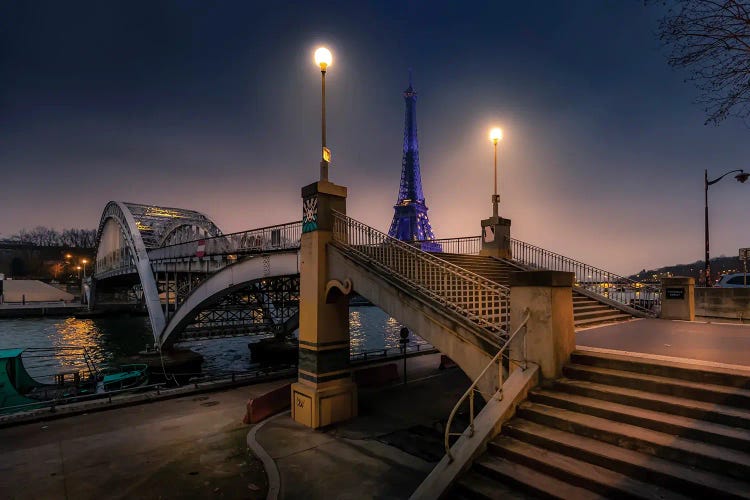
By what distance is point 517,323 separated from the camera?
714cm

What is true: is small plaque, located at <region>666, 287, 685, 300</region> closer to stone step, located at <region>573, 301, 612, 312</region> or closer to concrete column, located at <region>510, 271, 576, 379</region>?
stone step, located at <region>573, 301, 612, 312</region>

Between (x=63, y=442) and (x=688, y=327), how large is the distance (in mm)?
18043

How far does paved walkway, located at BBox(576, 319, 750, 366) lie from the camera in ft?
23.5

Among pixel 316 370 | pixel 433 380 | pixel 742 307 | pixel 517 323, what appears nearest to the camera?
pixel 517 323

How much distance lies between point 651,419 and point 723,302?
13.2 m

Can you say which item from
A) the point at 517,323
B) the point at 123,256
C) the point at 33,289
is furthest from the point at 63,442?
the point at 33,289

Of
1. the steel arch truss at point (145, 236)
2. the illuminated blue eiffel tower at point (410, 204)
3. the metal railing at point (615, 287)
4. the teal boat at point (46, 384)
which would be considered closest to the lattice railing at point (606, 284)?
the metal railing at point (615, 287)

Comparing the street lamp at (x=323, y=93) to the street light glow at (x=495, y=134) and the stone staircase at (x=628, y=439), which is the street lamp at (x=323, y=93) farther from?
the stone staircase at (x=628, y=439)

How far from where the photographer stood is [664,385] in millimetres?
5844

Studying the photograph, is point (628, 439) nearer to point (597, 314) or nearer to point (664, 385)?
point (664, 385)

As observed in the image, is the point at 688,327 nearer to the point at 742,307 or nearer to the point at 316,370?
the point at 742,307

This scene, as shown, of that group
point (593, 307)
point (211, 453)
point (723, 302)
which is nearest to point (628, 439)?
point (593, 307)

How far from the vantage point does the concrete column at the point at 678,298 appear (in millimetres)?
13422

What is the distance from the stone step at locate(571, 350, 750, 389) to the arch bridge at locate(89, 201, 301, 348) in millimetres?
11304
